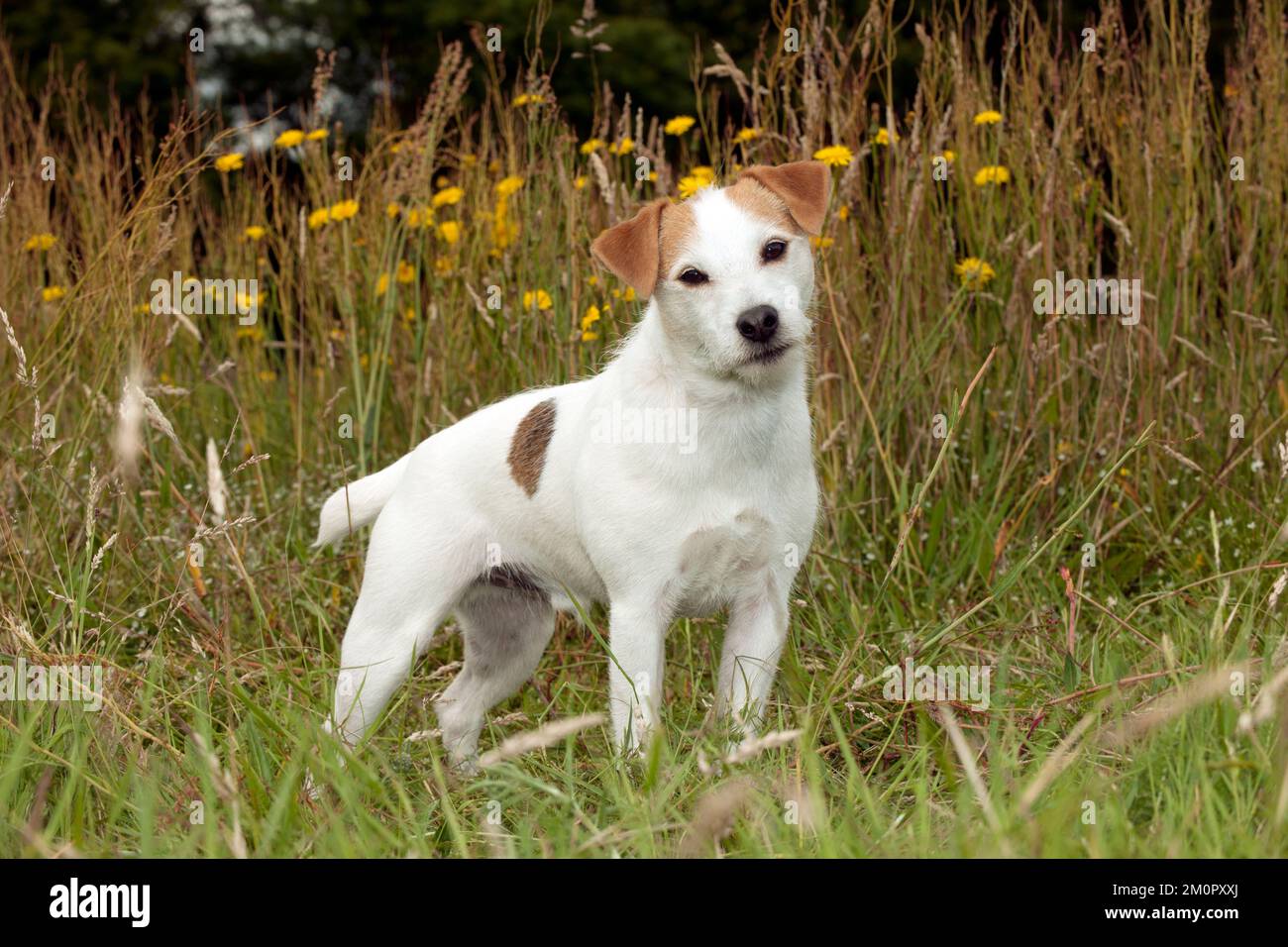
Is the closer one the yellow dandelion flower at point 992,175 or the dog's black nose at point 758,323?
the dog's black nose at point 758,323

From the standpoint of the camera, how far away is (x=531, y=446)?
3.35 m

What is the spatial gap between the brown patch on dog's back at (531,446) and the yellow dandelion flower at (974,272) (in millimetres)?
1569

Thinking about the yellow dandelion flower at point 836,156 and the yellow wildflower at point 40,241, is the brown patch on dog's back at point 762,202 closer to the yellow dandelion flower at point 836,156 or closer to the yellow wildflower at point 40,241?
the yellow dandelion flower at point 836,156

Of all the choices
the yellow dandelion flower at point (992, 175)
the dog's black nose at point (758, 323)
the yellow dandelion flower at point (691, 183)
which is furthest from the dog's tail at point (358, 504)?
the yellow dandelion flower at point (992, 175)

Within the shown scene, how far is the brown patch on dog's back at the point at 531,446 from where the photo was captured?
130 inches

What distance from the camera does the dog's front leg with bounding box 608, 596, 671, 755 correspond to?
9.65ft

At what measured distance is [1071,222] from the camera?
14.6 feet

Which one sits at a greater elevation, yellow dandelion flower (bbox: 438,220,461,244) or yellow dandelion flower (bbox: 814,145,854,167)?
yellow dandelion flower (bbox: 814,145,854,167)

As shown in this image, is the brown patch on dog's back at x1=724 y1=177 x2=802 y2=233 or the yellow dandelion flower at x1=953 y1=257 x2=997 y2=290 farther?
the yellow dandelion flower at x1=953 y1=257 x2=997 y2=290

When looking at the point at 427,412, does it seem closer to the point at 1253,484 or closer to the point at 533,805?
the point at 533,805

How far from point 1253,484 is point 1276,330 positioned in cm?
57

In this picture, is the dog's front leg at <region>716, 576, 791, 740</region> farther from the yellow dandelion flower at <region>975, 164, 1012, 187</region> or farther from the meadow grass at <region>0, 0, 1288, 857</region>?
the yellow dandelion flower at <region>975, 164, 1012, 187</region>

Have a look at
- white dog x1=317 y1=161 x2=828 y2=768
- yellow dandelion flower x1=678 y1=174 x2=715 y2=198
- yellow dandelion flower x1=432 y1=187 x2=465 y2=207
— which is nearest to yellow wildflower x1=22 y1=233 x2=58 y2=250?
yellow dandelion flower x1=432 y1=187 x2=465 y2=207

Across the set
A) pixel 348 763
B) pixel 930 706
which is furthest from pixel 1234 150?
pixel 348 763
